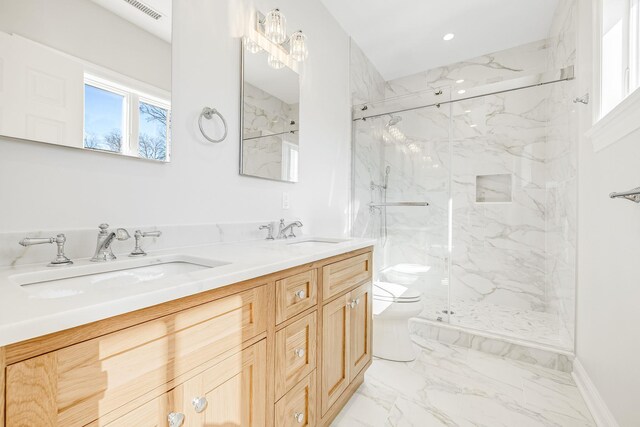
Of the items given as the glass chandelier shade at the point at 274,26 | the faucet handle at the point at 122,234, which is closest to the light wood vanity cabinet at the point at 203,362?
the faucet handle at the point at 122,234

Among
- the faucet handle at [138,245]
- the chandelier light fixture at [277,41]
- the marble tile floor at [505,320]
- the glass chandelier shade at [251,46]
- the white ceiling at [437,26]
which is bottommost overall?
the marble tile floor at [505,320]

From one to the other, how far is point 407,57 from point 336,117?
4.28 feet

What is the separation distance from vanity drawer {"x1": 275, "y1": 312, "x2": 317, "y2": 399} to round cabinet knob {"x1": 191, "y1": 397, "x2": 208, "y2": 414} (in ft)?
0.98

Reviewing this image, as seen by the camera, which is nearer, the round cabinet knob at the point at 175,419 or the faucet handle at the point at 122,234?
the round cabinet knob at the point at 175,419

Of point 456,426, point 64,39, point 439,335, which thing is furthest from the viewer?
point 439,335

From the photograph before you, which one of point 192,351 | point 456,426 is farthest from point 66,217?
point 456,426

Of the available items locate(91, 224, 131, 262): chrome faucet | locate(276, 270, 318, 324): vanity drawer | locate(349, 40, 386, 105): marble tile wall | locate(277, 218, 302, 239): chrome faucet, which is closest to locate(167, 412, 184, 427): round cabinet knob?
locate(276, 270, 318, 324): vanity drawer

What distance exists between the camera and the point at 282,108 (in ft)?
6.03

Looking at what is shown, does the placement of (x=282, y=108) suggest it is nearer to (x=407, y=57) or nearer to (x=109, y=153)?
(x=109, y=153)

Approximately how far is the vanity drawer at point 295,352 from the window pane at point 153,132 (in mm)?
862

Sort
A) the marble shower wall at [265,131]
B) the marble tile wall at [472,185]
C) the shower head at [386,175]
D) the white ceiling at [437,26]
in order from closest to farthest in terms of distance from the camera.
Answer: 1. the marble shower wall at [265,131]
2. the white ceiling at [437,26]
3. the marble tile wall at [472,185]
4. the shower head at [386,175]

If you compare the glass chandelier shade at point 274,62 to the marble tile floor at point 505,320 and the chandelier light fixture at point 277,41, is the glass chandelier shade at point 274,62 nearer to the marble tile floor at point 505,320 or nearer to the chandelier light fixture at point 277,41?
the chandelier light fixture at point 277,41

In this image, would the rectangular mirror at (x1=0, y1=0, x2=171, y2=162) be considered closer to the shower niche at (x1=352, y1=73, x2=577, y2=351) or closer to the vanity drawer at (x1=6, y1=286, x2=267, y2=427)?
the vanity drawer at (x1=6, y1=286, x2=267, y2=427)

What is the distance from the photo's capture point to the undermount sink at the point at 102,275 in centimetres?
71
